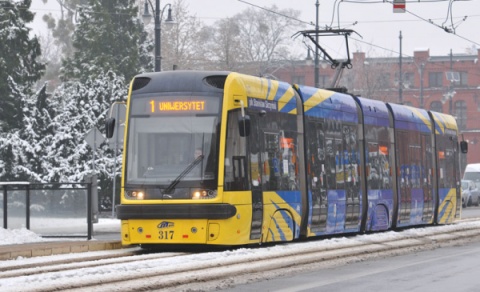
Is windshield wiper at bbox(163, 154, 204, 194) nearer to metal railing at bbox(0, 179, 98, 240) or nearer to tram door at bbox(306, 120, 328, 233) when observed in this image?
metal railing at bbox(0, 179, 98, 240)

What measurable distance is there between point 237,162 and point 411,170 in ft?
35.0

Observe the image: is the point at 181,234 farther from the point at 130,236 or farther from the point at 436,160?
the point at 436,160

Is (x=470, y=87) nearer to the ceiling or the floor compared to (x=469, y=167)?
nearer to the ceiling

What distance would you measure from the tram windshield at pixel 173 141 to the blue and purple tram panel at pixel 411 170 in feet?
32.3

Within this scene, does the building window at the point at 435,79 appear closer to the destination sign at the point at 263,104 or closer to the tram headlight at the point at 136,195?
the destination sign at the point at 263,104

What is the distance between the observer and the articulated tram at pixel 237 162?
20172mm

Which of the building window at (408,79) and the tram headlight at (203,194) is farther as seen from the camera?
the building window at (408,79)

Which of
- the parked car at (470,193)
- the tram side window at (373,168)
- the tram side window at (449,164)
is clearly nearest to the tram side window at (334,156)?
the tram side window at (373,168)

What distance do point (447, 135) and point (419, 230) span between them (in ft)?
18.9

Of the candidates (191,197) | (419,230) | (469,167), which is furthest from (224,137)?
(469,167)

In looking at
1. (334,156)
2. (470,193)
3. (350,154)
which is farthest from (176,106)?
(470,193)

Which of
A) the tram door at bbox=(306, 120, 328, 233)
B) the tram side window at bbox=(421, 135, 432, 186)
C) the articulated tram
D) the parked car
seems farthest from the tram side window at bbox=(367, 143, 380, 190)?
the parked car

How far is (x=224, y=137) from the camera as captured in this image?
66.7 ft

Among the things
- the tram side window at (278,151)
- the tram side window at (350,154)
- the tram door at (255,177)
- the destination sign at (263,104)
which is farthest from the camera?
the tram side window at (350,154)
